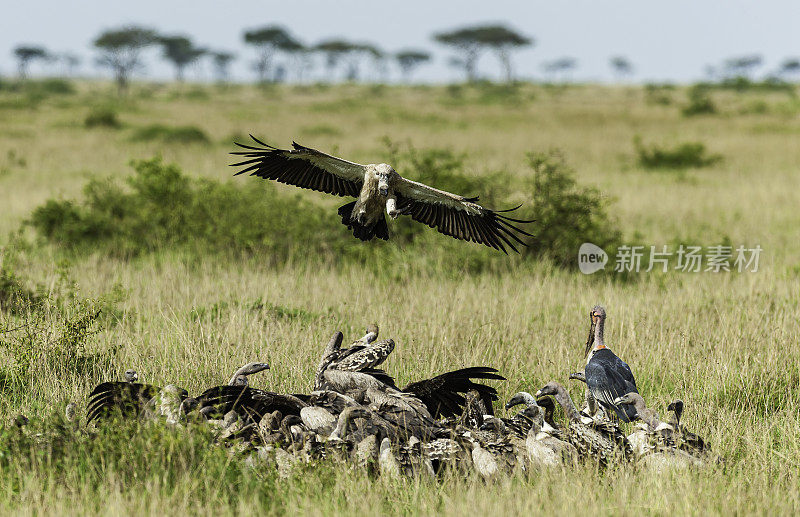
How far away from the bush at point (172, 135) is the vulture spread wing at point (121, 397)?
A: 73.1 feet

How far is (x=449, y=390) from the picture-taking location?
5609mm

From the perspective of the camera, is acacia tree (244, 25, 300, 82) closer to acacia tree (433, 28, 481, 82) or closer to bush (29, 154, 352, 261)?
acacia tree (433, 28, 481, 82)

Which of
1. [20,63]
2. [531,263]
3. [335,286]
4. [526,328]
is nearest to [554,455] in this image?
[526,328]

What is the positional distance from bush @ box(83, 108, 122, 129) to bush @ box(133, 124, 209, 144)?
4.40m

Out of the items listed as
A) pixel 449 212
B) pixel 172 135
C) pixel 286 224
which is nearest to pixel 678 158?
pixel 286 224

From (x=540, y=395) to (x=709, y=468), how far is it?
3.74 feet

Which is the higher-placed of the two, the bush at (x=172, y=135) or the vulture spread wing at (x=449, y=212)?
the vulture spread wing at (x=449, y=212)

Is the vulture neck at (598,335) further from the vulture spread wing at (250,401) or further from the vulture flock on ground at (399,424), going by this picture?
the vulture spread wing at (250,401)

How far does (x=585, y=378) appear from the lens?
5.57m

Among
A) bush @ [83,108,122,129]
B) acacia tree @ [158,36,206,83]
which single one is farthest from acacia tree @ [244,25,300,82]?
bush @ [83,108,122,129]

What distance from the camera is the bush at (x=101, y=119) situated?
31844 millimetres

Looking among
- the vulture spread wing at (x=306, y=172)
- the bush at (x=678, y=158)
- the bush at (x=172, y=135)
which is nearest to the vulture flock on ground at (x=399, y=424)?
the vulture spread wing at (x=306, y=172)

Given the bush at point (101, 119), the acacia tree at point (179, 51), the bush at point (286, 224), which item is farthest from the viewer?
the acacia tree at point (179, 51)

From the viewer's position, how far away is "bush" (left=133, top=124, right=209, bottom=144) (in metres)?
26.7
